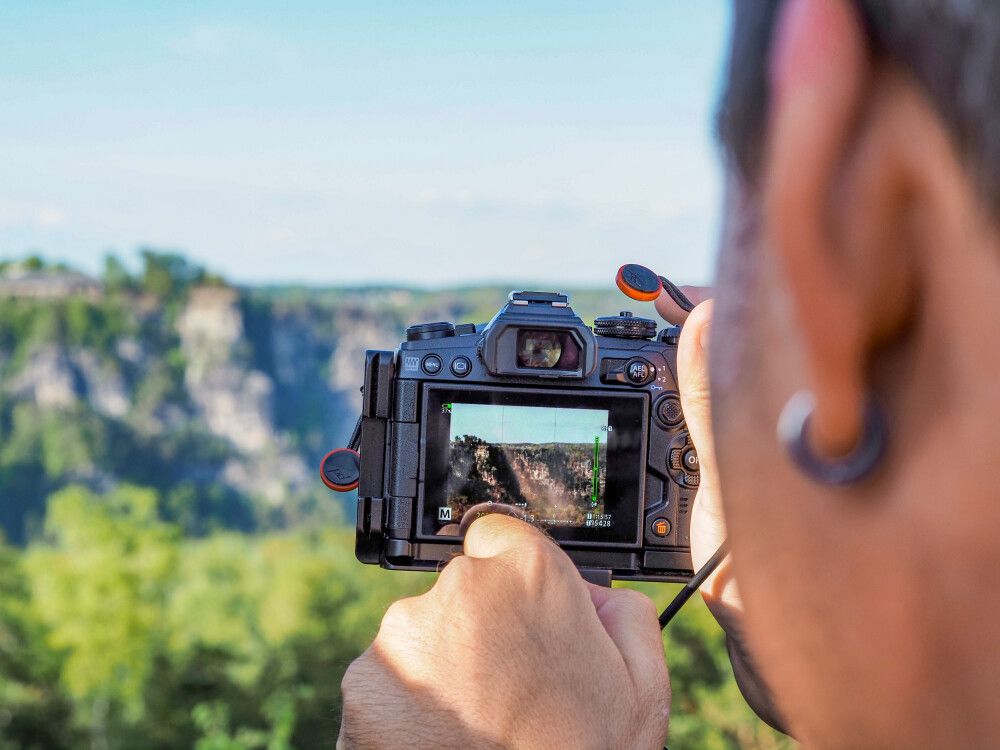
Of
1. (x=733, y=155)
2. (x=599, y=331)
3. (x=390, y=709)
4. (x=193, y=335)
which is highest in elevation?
(x=733, y=155)

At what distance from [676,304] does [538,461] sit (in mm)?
405

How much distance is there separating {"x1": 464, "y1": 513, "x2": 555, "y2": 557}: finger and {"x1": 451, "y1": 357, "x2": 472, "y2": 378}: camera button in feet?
2.14

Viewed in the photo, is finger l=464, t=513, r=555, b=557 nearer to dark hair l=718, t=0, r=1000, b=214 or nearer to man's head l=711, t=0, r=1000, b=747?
man's head l=711, t=0, r=1000, b=747

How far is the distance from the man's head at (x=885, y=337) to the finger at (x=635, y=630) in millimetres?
751

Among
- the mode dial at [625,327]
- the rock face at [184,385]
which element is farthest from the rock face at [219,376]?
the mode dial at [625,327]

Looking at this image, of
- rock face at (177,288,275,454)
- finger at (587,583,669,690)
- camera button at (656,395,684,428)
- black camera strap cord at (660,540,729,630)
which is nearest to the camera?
finger at (587,583,669,690)

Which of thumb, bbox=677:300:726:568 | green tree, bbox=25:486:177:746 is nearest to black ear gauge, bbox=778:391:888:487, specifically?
thumb, bbox=677:300:726:568

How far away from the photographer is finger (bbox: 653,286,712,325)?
225cm

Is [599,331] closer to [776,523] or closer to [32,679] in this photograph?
[776,523]

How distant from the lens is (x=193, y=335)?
62062 mm

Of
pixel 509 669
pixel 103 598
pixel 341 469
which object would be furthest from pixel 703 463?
pixel 103 598

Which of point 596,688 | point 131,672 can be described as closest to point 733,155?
point 596,688

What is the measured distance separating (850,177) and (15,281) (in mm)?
64416

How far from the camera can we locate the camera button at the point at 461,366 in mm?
2273
